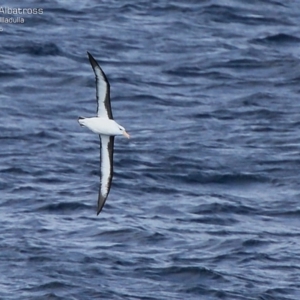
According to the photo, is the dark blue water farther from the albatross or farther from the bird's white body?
the bird's white body

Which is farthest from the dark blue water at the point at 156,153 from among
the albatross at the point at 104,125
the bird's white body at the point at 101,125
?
the bird's white body at the point at 101,125

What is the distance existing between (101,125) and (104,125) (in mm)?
55

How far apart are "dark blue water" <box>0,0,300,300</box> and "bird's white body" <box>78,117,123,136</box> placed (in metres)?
3.71

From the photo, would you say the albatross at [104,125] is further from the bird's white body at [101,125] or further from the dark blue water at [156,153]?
the dark blue water at [156,153]

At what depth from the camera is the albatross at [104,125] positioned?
807 inches

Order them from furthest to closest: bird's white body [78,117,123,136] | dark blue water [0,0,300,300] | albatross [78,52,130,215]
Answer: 1. dark blue water [0,0,300,300]
2. bird's white body [78,117,123,136]
3. albatross [78,52,130,215]

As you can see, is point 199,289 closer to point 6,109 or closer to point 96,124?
point 96,124

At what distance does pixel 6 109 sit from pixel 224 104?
5.28 meters

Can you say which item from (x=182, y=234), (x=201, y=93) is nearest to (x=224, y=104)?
(x=201, y=93)

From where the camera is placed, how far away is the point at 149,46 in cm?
3612

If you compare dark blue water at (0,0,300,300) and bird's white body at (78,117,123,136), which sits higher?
bird's white body at (78,117,123,136)

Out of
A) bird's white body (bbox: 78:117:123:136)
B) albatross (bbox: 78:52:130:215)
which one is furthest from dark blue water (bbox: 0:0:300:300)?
bird's white body (bbox: 78:117:123:136)

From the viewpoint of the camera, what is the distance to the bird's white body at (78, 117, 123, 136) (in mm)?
20734

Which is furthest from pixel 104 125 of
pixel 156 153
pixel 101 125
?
pixel 156 153
